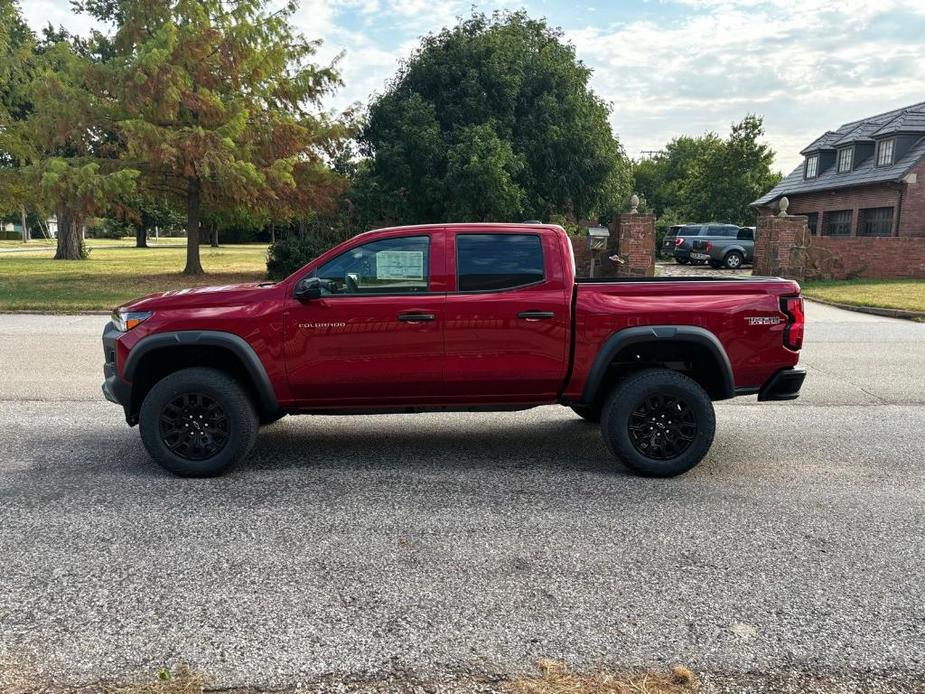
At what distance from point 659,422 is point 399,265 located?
2146 mm

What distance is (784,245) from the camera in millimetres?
23172

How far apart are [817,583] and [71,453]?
5257 millimetres

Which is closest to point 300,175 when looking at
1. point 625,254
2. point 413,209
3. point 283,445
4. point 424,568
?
point 413,209

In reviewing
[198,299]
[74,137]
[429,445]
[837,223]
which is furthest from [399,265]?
[837,223]

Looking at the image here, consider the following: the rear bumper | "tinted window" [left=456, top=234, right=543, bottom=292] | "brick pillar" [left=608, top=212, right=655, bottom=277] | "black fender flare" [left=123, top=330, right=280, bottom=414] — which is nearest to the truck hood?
"black fender flare" [left=123, top=330, right=280, bottom=414]

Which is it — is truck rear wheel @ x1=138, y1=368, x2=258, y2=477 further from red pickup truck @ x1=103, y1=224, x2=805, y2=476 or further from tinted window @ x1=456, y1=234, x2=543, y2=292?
tinted window @ x1=456, y1=234, x2=543, y2=292

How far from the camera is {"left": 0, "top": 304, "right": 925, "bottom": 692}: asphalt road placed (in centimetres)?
302

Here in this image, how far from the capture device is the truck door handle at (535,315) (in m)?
5.16

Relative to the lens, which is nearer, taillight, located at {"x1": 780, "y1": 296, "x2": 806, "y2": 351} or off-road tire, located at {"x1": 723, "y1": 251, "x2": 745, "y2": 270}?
taillight, located at {"x1": 780, "y1": 296, "x2": 806, "y2": 351}

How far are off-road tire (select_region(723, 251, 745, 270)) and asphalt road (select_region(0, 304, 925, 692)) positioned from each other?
2473 centimetres

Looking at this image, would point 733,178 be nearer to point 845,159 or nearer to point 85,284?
point 845,159

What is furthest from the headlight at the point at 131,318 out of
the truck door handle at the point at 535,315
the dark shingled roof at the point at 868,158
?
the dark shingled roof at the point at 868,158

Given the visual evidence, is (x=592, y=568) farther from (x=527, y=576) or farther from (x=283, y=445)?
(x=283, y=445)

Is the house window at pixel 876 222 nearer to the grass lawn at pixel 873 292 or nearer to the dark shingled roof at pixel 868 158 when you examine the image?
the dark shingled roof at pixel 868 158
